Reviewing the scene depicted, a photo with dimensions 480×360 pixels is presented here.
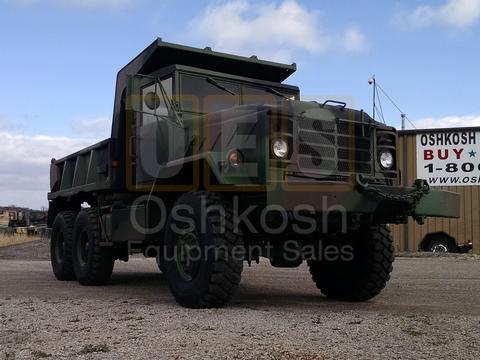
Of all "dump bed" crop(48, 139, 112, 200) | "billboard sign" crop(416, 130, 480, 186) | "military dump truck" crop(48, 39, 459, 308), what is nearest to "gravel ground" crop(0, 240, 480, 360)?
"military dump truck" crop(48, 39, 459, 308)

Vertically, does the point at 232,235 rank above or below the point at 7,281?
above

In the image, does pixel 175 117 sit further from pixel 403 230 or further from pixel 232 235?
pixel 403 230

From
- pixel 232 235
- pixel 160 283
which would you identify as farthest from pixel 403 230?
pixel 232 235

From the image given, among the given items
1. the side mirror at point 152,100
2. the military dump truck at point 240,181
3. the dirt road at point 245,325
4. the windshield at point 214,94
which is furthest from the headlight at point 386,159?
the side mirror at point 152,100

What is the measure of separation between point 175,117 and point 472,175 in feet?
53.9

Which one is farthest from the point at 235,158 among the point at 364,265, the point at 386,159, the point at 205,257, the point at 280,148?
the point at 364,265

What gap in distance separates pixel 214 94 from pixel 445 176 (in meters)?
15.7

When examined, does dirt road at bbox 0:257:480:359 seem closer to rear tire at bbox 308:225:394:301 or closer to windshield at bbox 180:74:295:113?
rear tire at bbox 308:225:394:301

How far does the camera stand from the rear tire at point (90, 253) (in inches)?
394

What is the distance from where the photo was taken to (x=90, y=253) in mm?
10047

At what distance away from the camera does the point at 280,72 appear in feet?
31.8

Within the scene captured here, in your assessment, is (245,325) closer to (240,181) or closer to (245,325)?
(245,325)

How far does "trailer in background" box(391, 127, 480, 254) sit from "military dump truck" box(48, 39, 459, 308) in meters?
13.2

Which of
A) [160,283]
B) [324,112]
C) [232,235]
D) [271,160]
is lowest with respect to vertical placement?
[160,283]
